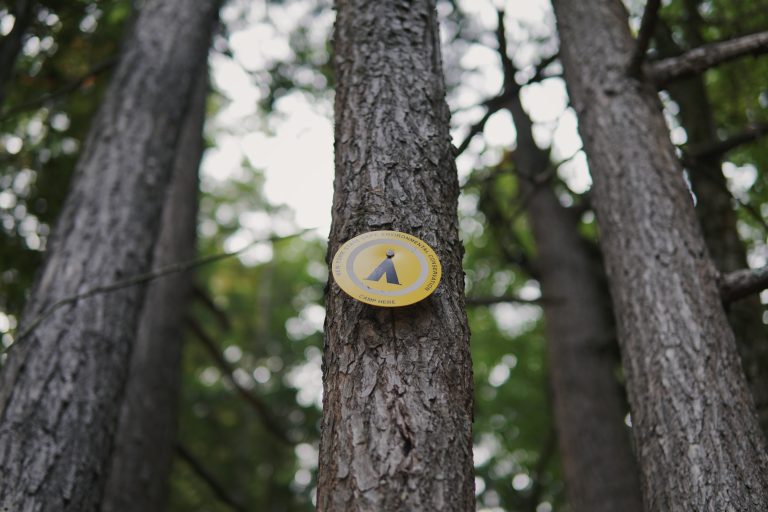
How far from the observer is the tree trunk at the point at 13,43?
4.55 metres

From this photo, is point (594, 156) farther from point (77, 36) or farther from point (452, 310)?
point (77, 36)

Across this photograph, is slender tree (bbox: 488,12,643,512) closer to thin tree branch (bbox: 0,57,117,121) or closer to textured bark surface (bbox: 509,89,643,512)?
textured bark surface (bbox: 509,89,643,512)

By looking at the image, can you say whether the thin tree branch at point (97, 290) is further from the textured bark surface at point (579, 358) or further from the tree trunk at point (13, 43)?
the textured bark surface at point (579, 358)

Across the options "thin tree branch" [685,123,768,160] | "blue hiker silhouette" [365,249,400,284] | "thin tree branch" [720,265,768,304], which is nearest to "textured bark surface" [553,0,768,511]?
"thin tree branch" [720,265,768,304]

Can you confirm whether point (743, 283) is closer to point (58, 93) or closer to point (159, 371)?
point (58, 93)

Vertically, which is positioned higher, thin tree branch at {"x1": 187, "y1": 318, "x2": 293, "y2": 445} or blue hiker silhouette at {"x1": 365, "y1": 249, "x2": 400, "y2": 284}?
thin tree branch at {"x1": 187, "y1": 318, "x2": 293, "y2": 445}

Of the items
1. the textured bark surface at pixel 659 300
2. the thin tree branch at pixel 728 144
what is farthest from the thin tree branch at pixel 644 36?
the thin tree branch at pixel 728 144

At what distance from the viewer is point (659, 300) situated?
291 centimetres

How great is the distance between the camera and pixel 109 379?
3.30 m

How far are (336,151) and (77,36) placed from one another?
16.1ft

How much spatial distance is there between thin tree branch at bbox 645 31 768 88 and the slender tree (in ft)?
3.27

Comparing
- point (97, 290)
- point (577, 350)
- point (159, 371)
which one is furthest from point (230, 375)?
point (577, 350)

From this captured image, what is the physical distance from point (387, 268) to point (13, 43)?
→ 166 inches

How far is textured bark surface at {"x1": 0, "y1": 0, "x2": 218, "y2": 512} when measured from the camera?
9.48 ft
